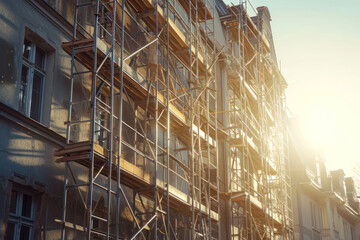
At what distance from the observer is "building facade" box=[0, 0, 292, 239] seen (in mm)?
11508

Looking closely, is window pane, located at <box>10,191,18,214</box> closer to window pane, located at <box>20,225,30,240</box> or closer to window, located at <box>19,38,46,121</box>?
window pane, located at <box>20,225,30,240</box>

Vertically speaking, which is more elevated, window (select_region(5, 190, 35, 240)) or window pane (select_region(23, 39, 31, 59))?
window pane (select_region(23, 39, 31, 59))

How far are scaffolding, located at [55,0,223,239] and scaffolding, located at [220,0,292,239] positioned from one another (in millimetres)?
1810

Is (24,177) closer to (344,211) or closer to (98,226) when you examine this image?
(98,226)

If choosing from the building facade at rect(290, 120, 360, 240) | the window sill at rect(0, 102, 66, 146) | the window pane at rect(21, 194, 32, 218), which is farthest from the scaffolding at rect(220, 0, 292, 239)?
the window pane at rect(21, 194, 32, 218)

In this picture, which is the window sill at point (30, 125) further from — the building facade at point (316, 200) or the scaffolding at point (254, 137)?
the building facade at point (316, 200)

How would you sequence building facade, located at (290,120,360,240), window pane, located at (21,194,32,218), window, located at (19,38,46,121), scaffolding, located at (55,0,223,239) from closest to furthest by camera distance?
window pane, located at (21,194,32,218) → window, located at (19,38,46,121) → scaffolding, located at (55,0,223,239) → building facade, located at (290,120,360,240)

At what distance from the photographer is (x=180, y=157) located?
19.2m

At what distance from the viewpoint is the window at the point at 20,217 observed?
10.9 metres

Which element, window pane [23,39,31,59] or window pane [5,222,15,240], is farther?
window pane [23,39,31,59]

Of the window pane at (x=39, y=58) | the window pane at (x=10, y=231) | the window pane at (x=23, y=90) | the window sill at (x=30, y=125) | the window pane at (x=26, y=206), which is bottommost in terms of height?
the window pane at (x=10, y=231)

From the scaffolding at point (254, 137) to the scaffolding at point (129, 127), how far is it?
1.81 meters

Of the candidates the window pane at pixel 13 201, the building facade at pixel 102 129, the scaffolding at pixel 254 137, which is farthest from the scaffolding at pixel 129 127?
the scaffolding at pixel 254 137

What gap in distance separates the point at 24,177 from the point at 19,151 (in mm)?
514
